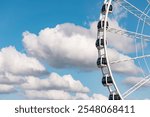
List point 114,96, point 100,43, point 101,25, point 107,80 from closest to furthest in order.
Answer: point 114,96 → point 107,80 → point 100,43 → point 101,25

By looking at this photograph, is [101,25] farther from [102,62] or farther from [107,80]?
[107,80]

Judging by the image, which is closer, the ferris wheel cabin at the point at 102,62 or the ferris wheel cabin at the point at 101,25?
the ferris wheel cabin at the point at 102,62

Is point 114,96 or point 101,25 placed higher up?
point 101,25

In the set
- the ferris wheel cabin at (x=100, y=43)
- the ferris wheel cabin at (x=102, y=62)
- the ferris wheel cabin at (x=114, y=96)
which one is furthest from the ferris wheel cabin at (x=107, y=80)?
the ferris wheel cabin at (x=100, y=43)

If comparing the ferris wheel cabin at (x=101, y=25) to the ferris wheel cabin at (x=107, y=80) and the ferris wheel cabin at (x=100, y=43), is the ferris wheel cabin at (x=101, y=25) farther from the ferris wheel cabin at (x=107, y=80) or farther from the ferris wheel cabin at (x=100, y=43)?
the ferris wheel cabin at (x=107, y=80)

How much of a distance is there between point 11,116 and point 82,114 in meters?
3.81

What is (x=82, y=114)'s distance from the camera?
26141mm

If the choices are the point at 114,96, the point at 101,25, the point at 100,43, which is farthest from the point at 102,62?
the point at 101,25

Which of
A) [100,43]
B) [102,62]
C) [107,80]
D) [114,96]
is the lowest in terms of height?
[114,96]

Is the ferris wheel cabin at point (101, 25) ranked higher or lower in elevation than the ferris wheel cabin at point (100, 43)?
higher

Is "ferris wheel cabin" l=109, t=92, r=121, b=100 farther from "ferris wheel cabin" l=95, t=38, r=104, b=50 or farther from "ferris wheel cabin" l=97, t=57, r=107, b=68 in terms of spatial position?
"ferris wheel cabin" l=95, t=38, r=104, b=50

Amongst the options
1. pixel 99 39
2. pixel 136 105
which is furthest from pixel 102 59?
pixel 136 105

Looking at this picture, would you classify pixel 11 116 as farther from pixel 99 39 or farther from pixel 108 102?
pixel 99 39

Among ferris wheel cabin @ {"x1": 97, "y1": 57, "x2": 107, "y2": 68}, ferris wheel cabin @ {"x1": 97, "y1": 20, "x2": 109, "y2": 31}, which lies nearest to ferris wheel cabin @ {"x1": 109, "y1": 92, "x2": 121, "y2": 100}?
ferris wheel cabin @ {"x1": 97, "y1": 57, "x2": 107, "y2": 68}
